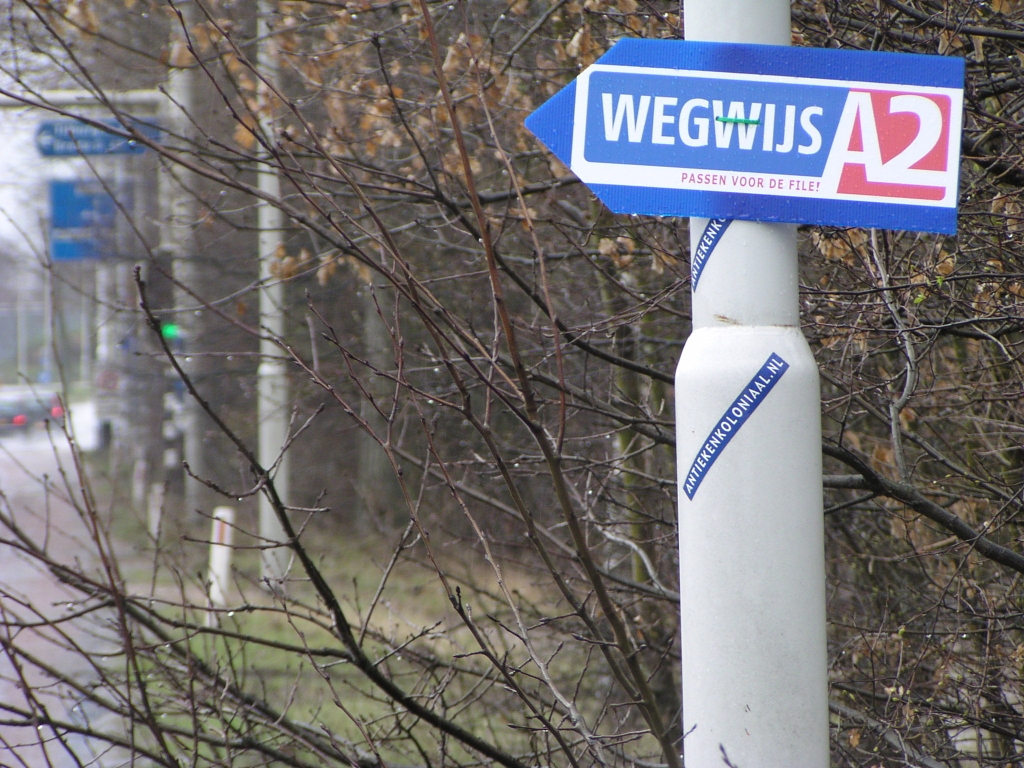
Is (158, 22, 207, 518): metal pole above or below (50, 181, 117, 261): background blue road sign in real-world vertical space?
below

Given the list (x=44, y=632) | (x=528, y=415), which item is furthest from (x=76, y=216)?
(x=528, y=415)

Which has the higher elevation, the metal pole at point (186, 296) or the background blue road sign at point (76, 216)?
the background blue road sign at point (76, 216)

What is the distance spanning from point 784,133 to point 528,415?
1.85ft

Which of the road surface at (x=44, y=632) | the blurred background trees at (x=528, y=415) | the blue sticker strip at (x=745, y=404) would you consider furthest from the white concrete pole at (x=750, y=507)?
the road surface at (x=44, y=632)

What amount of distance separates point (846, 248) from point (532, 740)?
2096mm

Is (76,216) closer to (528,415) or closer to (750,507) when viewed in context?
(528,415)

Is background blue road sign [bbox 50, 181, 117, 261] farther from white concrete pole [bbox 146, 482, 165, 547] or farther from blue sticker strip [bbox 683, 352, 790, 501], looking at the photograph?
blue sticker strip [bbox 683, 352, 790, 501]

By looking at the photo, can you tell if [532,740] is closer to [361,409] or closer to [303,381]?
[303,381]

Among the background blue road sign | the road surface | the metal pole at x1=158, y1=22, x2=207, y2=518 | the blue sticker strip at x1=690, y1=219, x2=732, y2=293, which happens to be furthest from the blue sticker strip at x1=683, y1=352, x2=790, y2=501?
the background blue road sign

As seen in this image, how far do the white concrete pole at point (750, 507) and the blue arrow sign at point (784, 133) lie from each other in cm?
5

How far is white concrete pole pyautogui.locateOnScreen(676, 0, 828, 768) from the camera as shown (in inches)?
56.3

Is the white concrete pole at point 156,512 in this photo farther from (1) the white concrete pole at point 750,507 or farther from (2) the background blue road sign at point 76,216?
(2) the background blue road sign at point 76,216

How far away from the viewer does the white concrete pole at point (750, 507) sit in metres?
1.43

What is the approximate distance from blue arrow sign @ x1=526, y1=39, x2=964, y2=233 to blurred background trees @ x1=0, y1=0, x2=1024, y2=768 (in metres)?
0.22
